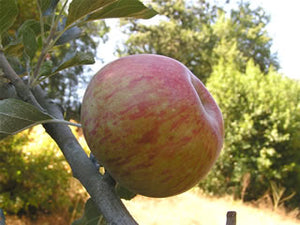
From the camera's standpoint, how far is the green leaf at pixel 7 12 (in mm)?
477

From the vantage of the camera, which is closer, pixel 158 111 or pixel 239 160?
pixel 158 111

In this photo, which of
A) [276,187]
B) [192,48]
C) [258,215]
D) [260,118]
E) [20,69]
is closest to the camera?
[20,69]

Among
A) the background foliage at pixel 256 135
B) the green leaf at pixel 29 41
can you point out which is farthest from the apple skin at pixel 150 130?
the background foliage at pixel 256 135

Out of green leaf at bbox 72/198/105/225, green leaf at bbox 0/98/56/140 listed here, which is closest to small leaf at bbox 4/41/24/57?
green leaf at bbox 0/98/56/140

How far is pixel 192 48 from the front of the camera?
12.7 meters

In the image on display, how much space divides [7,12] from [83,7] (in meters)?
0.14

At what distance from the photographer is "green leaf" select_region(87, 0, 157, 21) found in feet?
1.53

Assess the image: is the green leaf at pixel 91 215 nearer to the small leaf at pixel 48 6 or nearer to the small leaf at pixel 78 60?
the small leaf at pixel 78 60

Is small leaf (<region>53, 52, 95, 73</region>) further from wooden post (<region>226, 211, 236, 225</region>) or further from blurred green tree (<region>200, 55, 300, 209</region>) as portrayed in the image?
blurred green tree (<region>200, 55, 300, 209</region>)

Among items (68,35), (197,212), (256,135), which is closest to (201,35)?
(256,135)

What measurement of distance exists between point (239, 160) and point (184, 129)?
6177 millimetres

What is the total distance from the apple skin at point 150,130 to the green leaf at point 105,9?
4.6 inches

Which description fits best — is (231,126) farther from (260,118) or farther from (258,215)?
(258,215)

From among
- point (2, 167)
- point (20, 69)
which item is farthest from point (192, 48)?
point (20, 69)
